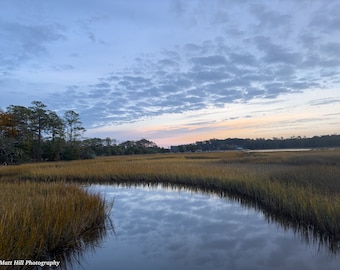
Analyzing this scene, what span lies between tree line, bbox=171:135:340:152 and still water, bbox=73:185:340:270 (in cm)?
7510

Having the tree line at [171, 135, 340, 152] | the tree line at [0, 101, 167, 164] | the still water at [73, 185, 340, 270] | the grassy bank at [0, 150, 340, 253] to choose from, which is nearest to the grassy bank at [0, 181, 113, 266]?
the still water at [73, 185, 340, 270]

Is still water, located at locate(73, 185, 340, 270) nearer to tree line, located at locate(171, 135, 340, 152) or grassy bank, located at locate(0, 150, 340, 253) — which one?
grassy bank, located at locate(0, 150, 340, 253)

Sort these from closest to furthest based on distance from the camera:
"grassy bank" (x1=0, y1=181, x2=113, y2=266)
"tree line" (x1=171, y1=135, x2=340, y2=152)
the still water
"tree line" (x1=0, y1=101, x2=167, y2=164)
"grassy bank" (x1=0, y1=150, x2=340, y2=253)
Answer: "grassy bank" (x1=0, y1=181, x2=113, y2=266), the still water, "grassy bank" (x1=0, y1=150, x2=340, y2=253), "tree line" (x1=0, y1=101, x2=167, y2=164), "tree line" (x1=171, y1=135, x2=340, y2=152)

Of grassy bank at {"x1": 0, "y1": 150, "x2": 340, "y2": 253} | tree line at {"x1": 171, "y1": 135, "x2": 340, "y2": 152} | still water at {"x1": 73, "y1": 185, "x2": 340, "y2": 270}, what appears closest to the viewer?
still water at {"x1": 73, "y1": 185, "x2": 340, "y2": 270}

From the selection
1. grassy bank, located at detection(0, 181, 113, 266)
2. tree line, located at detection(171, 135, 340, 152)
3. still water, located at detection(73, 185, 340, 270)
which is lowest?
still water, located at detection(73, 185, 340, 270)

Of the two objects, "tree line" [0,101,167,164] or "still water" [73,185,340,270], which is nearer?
"still water" [73,185,340,270]

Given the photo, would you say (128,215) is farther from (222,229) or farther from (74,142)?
(74,142)

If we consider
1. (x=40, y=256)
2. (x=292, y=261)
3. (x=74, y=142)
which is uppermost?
(x=74, y=142)

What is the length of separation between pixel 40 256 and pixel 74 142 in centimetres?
4831

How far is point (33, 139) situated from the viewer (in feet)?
148

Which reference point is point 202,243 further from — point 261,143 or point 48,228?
point 261,143

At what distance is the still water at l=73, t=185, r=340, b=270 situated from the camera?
573cm

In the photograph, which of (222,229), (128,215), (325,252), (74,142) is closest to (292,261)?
(325,252)

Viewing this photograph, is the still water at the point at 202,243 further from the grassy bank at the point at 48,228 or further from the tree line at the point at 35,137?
the tree line at the point at 35,137
